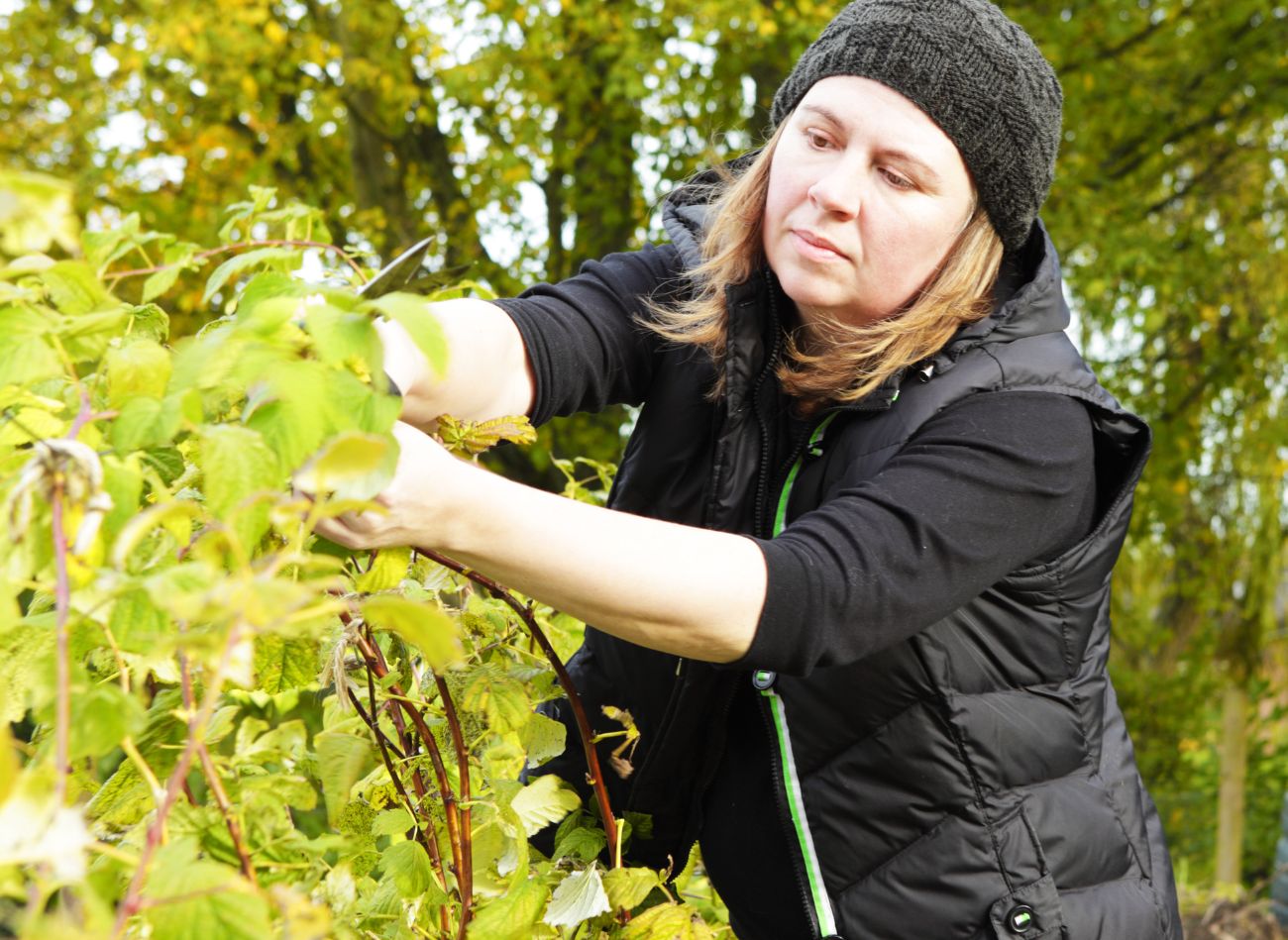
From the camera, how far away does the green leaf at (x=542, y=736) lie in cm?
152

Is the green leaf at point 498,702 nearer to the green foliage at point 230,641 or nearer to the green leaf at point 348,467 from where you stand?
the green foliage at point 230,641

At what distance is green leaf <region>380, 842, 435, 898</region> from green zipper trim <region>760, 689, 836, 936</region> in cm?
46

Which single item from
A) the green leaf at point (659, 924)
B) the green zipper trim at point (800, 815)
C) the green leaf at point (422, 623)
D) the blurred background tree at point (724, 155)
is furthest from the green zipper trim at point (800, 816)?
the blurred background tree at point (724, 155)

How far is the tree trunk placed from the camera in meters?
6.42

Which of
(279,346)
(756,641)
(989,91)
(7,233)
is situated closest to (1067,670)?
(756,641)

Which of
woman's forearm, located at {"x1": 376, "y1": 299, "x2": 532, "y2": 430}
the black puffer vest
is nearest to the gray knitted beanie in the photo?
the black puffer vest

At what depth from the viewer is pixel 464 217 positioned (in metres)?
6.54

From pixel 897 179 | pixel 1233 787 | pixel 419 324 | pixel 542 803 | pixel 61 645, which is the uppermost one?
pixel 897 179

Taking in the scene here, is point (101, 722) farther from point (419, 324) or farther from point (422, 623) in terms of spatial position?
point (419, 324)

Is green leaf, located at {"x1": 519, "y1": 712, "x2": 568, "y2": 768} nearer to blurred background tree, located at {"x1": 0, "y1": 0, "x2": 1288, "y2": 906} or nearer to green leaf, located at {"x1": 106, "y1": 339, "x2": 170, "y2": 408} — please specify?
green leaf, located at {"x1": 106, "y1": 339, "x2": 170, "y2": 408}

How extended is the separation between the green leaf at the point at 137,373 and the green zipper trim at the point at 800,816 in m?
0.87

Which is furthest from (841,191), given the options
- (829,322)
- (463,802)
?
(463,802)

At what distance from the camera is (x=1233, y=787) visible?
6.50 meters

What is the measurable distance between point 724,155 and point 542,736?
4563 millimetres
